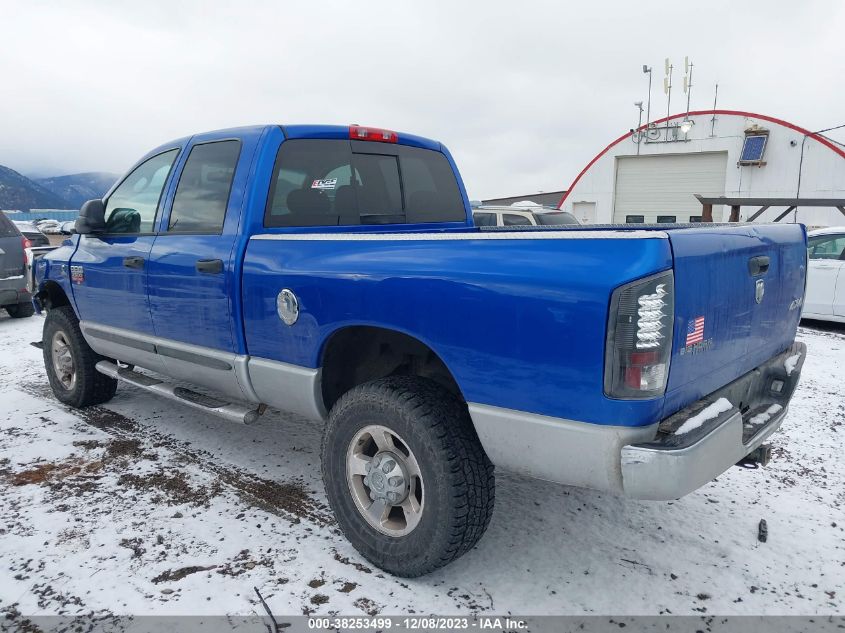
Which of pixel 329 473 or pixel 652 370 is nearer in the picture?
pixel 652 370

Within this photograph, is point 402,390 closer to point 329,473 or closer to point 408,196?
point 329,473

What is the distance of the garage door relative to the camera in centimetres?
2484

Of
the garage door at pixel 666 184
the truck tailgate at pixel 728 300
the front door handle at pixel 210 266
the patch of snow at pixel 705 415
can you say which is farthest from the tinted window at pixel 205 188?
the garage door at pixel 666 184

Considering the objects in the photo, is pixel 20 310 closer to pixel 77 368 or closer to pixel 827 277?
pixel 77 368

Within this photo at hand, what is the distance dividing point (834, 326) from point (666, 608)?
308 inches

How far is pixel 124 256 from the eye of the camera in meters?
3.86

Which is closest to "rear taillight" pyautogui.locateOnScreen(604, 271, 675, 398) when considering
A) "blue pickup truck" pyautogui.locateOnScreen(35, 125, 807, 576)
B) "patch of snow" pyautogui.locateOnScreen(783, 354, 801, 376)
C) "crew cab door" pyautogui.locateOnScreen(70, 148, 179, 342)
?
"blue pickup truck" pyautogui.locateOnScreen(35, 125, 807, 576)

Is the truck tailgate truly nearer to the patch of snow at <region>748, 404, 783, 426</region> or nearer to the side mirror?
the patch of snow at <region>748, 404, 783, 426</region>

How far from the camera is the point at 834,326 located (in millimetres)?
8469

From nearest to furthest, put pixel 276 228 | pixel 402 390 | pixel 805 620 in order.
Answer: pixel 805 620 → pixel 402 390 → pixel 276 228

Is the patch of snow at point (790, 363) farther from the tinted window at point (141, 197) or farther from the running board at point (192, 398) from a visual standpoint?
the tinted window at point (141, 197)

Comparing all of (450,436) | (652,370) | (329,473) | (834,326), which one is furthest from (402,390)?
(834,326)

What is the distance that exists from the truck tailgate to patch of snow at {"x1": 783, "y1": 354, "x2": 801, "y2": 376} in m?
0.06

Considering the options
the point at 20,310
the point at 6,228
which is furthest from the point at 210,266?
the point at 20,310
